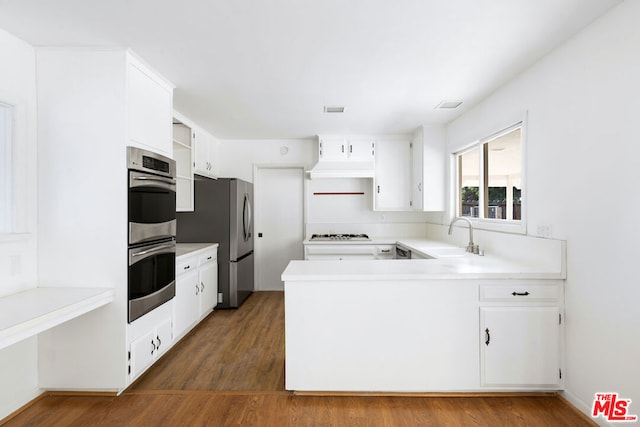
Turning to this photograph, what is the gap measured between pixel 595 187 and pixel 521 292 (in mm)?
764

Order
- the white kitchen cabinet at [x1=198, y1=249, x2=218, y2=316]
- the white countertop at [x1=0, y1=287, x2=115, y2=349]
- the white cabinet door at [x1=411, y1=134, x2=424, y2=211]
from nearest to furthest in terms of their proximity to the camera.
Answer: the white countertop at [x1=0, y1=287, x2=115, y2=349] → the white kitchen cabinet at [x1=198, y1=249, x2=218, y2=316] → the white cabinet door at [x1=411, y1=134, x2=424, y2=211]

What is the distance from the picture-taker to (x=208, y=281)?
12.6ft

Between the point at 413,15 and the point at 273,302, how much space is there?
12.2 feet

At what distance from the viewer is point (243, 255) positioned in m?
4.43

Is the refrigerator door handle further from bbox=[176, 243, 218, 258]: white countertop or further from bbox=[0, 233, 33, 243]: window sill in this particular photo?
bbox=[0, 233, 33, 243]: window sill

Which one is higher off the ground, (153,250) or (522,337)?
(153,250)

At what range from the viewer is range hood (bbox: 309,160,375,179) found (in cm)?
455

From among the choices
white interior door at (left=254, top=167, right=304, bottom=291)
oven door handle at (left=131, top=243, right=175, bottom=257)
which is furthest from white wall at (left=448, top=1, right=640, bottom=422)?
white interior door at (left=254, top=167, right=304, bottom=291)

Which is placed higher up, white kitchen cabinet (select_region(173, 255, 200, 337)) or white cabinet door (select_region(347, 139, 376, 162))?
white cabinet door (select_region(347, 139, 376, 162))

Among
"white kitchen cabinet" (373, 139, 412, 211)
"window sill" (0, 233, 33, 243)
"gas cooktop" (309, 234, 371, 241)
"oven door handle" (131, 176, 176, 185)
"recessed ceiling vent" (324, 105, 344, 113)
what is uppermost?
"recessed ceiling vent" (324, 105, 344, 113)

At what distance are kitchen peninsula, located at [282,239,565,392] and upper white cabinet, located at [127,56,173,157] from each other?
4.82 ft

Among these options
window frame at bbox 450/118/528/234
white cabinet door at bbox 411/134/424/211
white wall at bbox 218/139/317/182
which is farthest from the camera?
white wall at bbox 218/139/317/182

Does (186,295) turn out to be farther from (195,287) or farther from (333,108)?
(333,108)

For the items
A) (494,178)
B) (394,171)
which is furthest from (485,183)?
(394,171)
